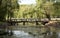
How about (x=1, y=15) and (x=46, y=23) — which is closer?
(x=1, y=15)

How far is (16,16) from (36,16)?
784cm

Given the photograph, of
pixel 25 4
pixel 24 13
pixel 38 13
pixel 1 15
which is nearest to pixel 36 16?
pixel 38 13

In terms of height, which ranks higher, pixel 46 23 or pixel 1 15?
pixel 1 15

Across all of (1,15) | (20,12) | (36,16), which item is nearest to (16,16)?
(20,12)

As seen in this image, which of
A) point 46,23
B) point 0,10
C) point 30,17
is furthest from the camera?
point 30,17

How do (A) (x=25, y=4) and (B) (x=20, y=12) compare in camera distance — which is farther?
(A) (x=25, y=4)

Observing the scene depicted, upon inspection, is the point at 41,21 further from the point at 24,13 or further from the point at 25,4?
the point at 25,4

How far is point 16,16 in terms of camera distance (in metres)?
62.7

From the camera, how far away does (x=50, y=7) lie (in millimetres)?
56406

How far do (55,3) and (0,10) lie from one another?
25909 mm

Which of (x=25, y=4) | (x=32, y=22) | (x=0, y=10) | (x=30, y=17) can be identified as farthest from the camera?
(x=25, y=4)

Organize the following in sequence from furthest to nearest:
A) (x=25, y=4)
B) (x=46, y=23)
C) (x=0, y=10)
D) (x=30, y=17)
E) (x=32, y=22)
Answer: (x=25, y=4) < (x=30, y=17) < (x=32, y=22) < (x=46, y=23) < (x=0, y=10)

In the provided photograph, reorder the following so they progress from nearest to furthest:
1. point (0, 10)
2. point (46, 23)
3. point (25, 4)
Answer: point (0, 10), point (46, 23), point (25, 4)

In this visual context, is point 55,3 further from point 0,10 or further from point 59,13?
point 0,10
